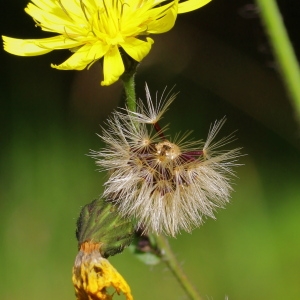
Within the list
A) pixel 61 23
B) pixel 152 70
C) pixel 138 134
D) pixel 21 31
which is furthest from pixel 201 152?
pixel 21 31

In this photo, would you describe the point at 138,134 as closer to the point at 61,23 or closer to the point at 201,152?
the point at 201,152

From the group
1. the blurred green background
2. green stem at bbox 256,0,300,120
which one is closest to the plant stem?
green stem at bbox 256,0,300,120

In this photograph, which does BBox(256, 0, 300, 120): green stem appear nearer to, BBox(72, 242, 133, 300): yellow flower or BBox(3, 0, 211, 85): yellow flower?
BBox(3, 0, 211, 85): yellow flower

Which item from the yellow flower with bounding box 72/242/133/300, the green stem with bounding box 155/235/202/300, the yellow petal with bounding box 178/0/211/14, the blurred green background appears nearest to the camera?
the yellow flower with bounding box 72/242/133/300

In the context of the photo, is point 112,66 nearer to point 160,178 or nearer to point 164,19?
point 164,19

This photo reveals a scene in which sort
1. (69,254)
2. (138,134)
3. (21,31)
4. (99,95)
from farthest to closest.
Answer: (21,31)
(99,95)
(69,254)
(138,134)

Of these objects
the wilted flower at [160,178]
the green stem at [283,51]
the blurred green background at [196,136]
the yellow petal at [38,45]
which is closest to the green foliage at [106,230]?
the wilted flower at [160,178]
